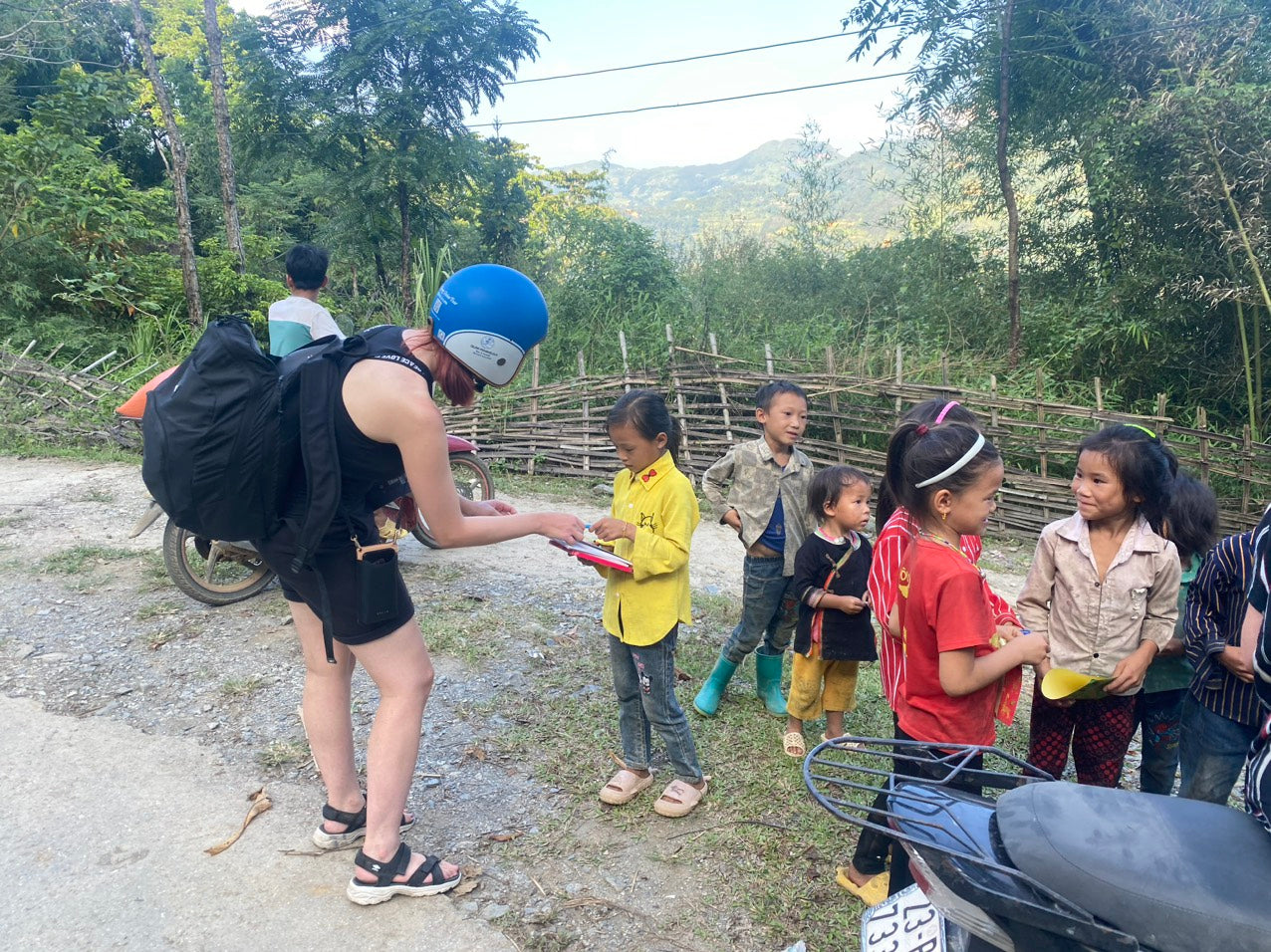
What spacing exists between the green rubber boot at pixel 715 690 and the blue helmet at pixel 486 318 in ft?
6.35

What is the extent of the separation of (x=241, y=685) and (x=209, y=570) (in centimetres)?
116

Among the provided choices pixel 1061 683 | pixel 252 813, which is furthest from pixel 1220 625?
pixel 252 813

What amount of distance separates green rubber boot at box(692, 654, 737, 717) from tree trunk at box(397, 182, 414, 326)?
946 centimetres

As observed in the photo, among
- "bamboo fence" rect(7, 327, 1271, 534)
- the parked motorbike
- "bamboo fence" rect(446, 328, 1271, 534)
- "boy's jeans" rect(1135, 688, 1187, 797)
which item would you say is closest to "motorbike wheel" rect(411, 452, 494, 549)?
"bamboo fence" rect(446, 328, 1271, 534)

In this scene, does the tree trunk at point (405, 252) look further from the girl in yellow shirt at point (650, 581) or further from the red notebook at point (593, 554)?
the red notebook at point (593, 554)

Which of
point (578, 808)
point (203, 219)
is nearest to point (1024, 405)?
point (578, 808)

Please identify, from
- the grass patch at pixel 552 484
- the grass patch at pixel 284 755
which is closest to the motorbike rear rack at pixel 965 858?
the grass patch at pixel 284 755

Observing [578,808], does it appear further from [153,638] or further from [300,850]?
[153,638]

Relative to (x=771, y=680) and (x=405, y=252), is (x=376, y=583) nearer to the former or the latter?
(x=771, y=680)

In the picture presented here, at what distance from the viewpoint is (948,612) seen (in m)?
1.96

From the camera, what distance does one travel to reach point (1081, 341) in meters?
10.2

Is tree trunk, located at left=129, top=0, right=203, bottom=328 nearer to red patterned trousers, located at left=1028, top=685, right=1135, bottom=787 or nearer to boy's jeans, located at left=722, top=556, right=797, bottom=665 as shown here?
boy's jeans, located at left=722, top=556, right=797, bottom=665

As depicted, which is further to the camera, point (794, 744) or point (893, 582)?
point (794, 744)

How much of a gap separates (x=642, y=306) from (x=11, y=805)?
9.90 metres
